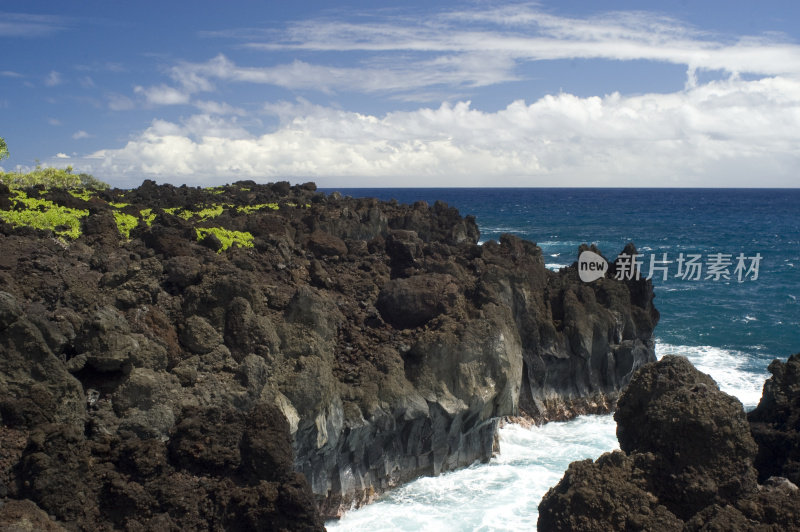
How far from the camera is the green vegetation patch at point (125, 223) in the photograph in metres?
25.5

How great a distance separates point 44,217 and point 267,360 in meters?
12.6

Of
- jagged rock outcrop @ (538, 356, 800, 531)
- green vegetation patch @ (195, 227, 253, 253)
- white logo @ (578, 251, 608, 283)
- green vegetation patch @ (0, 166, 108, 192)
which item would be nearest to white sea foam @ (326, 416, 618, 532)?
jagged rock outcrop @ (538, 356, 800, 531)

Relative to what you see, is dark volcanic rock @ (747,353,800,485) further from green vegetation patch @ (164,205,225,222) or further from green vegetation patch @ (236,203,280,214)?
green vegetation patch @ (236,203,280,214)

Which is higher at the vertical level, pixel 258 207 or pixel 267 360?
pixel 258 207

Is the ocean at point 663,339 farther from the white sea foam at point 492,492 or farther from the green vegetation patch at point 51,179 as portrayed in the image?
the green vegetation patch at point 51,179

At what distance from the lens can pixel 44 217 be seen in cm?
2411

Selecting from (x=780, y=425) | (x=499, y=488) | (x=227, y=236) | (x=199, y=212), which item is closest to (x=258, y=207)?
(x=199, y=212)

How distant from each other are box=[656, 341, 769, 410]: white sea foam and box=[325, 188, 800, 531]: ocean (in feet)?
0.17

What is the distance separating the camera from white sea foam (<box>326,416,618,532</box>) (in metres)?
17.9

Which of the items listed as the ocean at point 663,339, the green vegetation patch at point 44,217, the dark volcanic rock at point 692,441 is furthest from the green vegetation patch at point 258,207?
the dark volcanic rock at point 692,441

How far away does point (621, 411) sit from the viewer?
12.8m

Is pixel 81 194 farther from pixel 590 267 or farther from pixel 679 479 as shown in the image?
pixel 679 479

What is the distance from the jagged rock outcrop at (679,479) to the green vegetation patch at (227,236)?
1664 centimetres

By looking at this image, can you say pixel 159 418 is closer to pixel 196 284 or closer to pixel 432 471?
pixel 196 284
